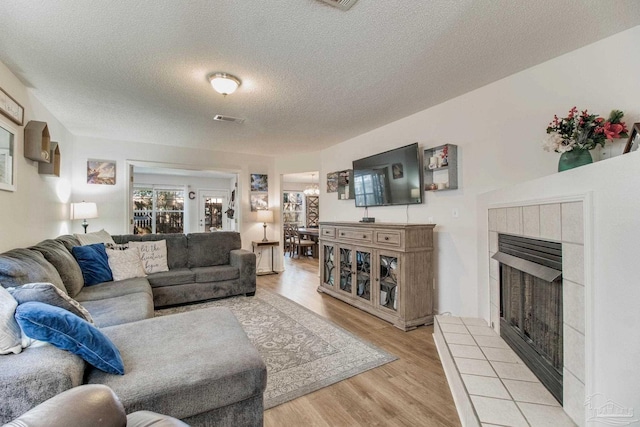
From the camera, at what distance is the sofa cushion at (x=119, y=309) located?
2.03 metres

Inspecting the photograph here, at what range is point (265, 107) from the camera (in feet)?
10.6

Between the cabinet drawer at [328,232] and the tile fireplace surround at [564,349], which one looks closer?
the tile fireplace surround at [564,349]

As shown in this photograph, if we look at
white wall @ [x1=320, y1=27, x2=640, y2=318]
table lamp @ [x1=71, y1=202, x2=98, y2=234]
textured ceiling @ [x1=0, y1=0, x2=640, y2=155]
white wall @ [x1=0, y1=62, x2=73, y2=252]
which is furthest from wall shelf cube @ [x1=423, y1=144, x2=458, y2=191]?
table lamp @ [x1=71, y1=202, x2=98, y2=234]

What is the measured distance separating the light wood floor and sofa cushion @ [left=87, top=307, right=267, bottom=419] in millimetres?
472

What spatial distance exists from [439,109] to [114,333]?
348 cm

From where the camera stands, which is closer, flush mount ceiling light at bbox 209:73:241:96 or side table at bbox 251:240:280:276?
flush mount ceiling light at bbox 209:73:241:96

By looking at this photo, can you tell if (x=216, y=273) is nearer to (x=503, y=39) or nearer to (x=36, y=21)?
(x=36, y=21)

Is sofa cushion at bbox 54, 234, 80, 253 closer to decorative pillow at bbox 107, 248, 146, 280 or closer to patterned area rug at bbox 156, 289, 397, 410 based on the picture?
decorative pillow at bbox 107, 248, 146, 280

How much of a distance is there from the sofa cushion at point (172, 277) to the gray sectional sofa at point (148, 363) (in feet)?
2.68

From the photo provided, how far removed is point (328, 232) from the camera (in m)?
4.17

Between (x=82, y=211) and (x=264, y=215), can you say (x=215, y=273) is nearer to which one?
(x=264, y=215)

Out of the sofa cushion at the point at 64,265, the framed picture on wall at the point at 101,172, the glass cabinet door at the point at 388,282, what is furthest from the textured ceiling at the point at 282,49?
the glass cabinet door at the point at 388,282

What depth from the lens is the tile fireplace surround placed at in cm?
124

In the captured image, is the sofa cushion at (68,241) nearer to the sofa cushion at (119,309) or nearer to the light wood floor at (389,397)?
the sofa cushion at (119,309)
